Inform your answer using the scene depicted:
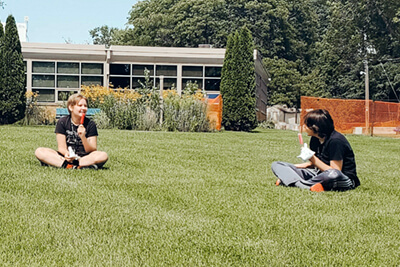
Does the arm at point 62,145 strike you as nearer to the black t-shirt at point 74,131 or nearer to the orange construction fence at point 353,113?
the black t-shirt at point 74,131

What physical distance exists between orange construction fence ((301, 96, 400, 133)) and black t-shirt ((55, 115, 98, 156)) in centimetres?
1795

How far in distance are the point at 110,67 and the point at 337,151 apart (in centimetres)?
2024

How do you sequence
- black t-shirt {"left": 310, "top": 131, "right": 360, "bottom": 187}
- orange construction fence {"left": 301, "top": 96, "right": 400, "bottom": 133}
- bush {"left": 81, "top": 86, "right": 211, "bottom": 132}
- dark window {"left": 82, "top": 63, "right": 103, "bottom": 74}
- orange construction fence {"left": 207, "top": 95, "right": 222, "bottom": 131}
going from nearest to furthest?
black t-shirt {"left": 310, "top": 131, "right": 360, "bottom": 187} < bush {"left": 81, "top": 86, "right": 211, "bottom": 132} < orange construction fence {"left": 207, "top": 95, "right": 222, "bottom": 131} < orange construction fence {"left": 301, "top": 96, "right": 400, "bottom": 133} < dark window {"left": 82, "top": 63, "right": 103, "bottom": 74}

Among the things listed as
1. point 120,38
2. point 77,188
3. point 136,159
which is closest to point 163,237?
point 77,188

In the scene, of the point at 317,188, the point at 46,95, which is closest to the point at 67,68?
the point at 46,95

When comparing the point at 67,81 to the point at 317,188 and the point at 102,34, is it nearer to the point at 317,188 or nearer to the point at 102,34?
the point at 317,188

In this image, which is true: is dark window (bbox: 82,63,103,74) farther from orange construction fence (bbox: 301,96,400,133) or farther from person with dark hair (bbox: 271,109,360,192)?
person with dark hair (bbox: 271,109,360,192)

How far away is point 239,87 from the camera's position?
20828 millimetres

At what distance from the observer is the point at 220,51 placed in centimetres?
2581

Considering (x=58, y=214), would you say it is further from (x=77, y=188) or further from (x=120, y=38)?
(x=120, y=38)

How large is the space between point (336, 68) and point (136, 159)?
42.9m

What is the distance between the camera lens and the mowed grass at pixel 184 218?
3502mm

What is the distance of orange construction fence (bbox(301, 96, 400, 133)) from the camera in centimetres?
2486

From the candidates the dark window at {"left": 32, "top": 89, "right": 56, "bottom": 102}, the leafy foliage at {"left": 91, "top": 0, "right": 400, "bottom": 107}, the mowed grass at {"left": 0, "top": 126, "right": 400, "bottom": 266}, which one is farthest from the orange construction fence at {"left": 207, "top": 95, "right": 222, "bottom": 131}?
the leafy foliage at {"left": 91, "top": 0, "right": 400, "bottom": 107}
